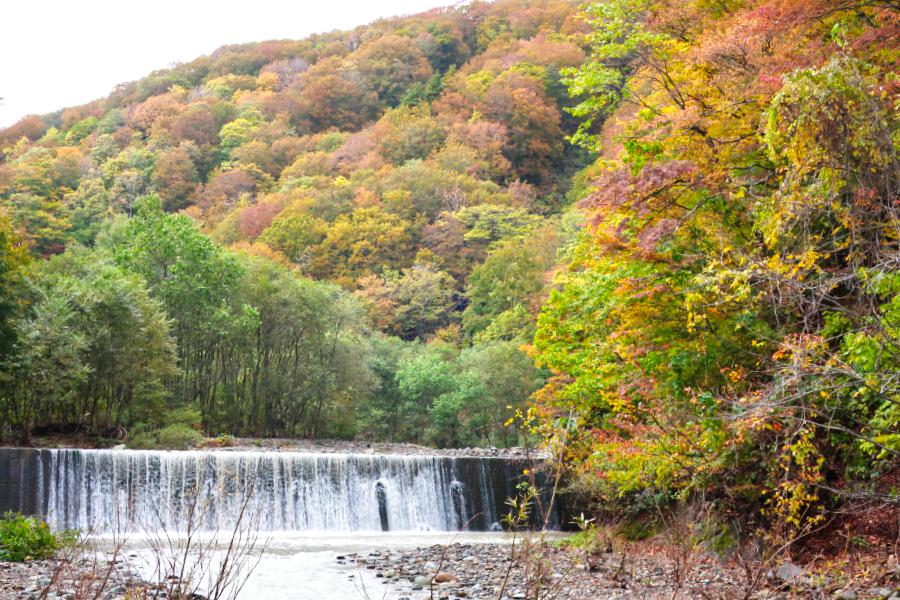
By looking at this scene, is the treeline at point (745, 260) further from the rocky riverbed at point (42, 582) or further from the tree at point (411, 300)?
the tree at point (411, 300)

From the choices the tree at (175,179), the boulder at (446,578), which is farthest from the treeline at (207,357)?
the tree at (175,179)

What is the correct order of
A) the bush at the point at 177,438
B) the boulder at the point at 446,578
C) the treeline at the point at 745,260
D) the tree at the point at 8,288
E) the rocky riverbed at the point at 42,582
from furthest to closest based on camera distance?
1. the bush at the point at 177,438
2. the tree at the point at 8,288
3. the boulder at the point at 446,578
4. the rocky riverbed at the point at 42,582
5. the treeline at the point at 745,260

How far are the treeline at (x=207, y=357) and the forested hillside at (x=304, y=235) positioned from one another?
3.3 inches

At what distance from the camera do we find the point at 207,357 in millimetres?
27422

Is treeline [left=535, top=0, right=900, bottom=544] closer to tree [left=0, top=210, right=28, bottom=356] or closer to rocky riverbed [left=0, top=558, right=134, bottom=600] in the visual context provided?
rocky riverbed [left=0, top=558, right=134, bottom=600]

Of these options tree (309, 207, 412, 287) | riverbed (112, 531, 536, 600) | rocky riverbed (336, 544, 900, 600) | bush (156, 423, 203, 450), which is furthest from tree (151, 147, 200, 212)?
rocky riverbed (336, 544, 900, 600)

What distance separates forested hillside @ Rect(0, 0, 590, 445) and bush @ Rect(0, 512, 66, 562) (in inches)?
320

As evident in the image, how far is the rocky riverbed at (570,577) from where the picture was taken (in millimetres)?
6719

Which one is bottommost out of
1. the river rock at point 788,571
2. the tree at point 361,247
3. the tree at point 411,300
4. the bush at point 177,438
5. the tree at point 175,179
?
the river rock at point 788,571

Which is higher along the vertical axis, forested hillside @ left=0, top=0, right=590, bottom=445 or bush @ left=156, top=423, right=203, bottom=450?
forested hillside @ left=0, top=0, right=590, bottom=445

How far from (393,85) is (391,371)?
35441 mm

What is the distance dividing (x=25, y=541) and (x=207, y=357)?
17.2 m

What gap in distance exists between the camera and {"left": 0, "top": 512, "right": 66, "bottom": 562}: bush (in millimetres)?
10258

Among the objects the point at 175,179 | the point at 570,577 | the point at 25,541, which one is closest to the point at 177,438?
the point at 25,541
